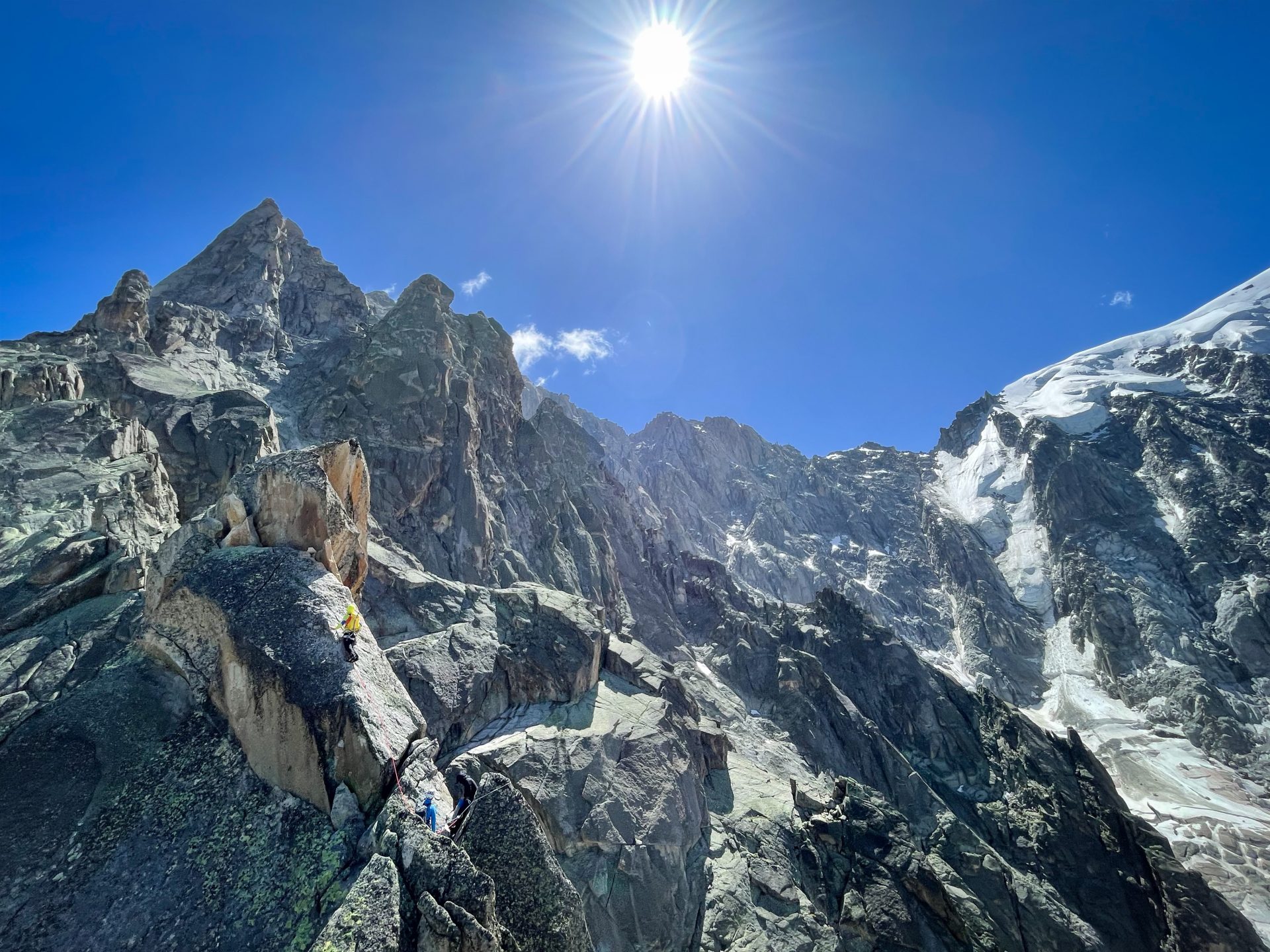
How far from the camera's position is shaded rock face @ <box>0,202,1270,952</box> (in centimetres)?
924

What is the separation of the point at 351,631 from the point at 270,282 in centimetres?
9398

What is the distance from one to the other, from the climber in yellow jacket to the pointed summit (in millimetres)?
83607

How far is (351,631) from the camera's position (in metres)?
11.5

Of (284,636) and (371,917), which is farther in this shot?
(284,636)

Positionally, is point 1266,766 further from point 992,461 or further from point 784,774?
point 992,461

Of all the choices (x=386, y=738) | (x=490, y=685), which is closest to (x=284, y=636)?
(x=386, y=738)

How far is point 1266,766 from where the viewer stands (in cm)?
8712

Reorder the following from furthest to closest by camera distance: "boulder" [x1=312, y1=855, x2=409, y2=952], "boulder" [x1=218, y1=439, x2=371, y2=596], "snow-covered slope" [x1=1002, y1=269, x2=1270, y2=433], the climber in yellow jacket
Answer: "snow-covered slope" [x1=1002, y1=269, x2=1270, y2=433] → "boulder" [x1=218, y1=439, x2=371, y2=596] → the climber in yellow jacket → "boulder" [x1=312, y1=855, x2=409, y2=952]

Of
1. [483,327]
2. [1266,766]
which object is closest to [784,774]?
[483,327]

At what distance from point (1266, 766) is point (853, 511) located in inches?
4445

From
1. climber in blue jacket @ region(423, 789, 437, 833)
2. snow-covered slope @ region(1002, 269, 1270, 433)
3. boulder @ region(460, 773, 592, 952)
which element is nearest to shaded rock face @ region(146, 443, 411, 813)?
climber in blue jacket @ region(423, 789, 437, 833)

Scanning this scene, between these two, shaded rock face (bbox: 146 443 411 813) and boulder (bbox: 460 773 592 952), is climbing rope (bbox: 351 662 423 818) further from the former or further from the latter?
boulder (bbox: 460 773 592 952)

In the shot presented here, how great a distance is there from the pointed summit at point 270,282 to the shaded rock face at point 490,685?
65 cm

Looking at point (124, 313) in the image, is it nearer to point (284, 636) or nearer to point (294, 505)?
point (294, 505)
